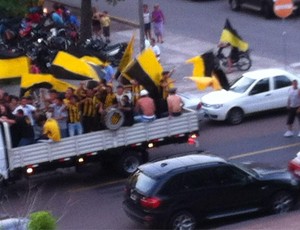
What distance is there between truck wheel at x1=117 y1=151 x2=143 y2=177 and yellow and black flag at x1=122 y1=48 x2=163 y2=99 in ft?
5.74

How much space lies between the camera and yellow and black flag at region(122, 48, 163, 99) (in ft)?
77.6

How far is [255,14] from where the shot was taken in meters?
41.2

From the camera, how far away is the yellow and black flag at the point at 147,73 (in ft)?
77.6

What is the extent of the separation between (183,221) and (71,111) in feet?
15.4

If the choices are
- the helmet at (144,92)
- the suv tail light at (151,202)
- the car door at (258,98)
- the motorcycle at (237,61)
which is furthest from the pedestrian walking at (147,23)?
the suv tail light at (151,202)

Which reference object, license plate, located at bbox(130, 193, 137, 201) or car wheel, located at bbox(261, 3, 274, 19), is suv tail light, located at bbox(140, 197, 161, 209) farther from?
car wheel, located at bbox(261, 3, 274, 19)

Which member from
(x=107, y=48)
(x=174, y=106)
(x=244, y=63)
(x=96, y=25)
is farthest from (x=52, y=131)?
(x=96, y=25)

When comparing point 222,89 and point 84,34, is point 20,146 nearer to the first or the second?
point 222,89

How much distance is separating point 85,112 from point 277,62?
42.6 feet

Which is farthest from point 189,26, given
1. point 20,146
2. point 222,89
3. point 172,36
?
point 20,146

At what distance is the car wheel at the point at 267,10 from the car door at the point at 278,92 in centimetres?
1306

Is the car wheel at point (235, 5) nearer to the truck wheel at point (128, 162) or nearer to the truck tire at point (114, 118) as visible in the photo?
the truck wheel at point (128, 162)

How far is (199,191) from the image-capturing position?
725 inches

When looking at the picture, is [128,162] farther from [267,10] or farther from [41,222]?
[267,10]
